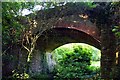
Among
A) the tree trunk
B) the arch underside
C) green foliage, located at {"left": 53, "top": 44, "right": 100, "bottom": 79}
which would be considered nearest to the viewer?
the tree trunk

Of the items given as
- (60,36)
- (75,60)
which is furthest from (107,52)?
(75,60)

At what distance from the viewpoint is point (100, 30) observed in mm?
6168

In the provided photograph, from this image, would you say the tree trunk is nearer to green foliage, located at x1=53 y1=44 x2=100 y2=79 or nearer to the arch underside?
the arch underside

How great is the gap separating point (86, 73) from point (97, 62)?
1.05 meters

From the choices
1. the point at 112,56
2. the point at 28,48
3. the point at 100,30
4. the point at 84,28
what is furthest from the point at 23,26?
the point at 112,56

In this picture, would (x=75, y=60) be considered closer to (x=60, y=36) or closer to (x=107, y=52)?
(x=60, y=36)

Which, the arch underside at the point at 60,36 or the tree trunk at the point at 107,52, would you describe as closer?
the tree trunk at the point at 107,52

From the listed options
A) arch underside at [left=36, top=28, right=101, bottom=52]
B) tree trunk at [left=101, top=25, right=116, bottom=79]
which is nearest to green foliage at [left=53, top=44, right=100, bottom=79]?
arch underside at [left=36, top=28, right=101, bottom=52]

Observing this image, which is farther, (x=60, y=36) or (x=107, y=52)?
(x=60, y=36)

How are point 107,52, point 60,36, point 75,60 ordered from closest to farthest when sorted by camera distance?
point 107,52 → point 60,36 → point 75,60

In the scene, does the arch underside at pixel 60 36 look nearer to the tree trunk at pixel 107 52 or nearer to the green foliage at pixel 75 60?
the tree trunk at pixel 107 52

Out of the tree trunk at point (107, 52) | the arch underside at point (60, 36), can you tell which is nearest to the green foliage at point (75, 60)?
the arch underside at point (60, 36)

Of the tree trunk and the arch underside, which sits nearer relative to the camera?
the tree trunk

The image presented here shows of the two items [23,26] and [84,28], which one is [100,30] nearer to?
[84,28]
